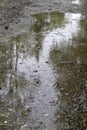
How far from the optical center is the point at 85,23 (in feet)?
58.3

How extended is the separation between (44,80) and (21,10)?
40.0 ft

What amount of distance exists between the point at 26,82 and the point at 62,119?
8.66 feet

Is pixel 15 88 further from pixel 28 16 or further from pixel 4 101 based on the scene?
pixel 28 16

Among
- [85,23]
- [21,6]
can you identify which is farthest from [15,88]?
[21,6]

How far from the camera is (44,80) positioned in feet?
34.2

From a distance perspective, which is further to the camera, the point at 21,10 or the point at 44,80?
the point at 21,10

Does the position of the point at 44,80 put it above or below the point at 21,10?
below

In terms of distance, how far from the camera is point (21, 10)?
21.7m

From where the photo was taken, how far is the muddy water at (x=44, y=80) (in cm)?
809

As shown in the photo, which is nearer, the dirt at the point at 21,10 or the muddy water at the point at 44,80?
the muddy water at the point at 44,80

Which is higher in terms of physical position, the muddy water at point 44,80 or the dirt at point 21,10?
the dirt at point 21,10

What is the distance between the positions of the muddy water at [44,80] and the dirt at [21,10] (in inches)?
36.9

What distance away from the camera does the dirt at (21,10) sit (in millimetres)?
16473

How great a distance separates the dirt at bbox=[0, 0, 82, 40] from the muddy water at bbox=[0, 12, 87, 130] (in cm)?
94
